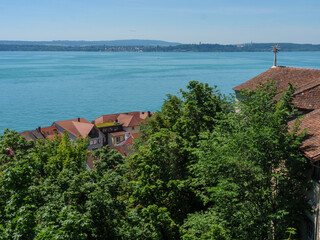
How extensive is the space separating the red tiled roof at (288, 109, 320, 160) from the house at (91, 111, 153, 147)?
218 feet

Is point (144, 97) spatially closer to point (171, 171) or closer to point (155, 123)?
point (155, 123)

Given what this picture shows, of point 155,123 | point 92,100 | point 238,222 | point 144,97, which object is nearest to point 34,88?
point 92,100

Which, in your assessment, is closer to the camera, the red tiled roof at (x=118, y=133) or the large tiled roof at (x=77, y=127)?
the large tiled roof at (x=77, y=127)

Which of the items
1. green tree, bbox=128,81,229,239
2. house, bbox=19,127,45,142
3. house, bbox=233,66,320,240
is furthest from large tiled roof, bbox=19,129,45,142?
house, bbox=233,66,320,240

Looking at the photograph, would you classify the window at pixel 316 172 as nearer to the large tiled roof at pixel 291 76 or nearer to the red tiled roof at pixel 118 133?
the large tiled roof at pixel 291 76

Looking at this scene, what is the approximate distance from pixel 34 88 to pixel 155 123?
151m

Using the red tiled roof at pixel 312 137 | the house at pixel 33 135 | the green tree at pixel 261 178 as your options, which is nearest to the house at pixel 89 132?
the house at pixel 33 135

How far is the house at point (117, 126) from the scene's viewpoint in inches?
3303

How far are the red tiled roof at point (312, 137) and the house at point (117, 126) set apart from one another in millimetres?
66411

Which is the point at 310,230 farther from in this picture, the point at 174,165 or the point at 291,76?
the point at 291,76

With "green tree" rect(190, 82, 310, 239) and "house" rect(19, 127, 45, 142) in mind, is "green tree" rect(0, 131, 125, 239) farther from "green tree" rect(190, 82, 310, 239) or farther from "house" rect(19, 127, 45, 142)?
"house" rect(19, 127, 45, 142)

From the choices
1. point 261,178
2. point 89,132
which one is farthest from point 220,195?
point 89,132

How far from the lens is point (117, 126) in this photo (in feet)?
286

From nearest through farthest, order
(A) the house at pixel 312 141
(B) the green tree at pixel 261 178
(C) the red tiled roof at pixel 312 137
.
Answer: (B) the green tree at pixel 261 178
(C) the red tiled roof at pixel 312 137
(A) the house at pixel 312 141
